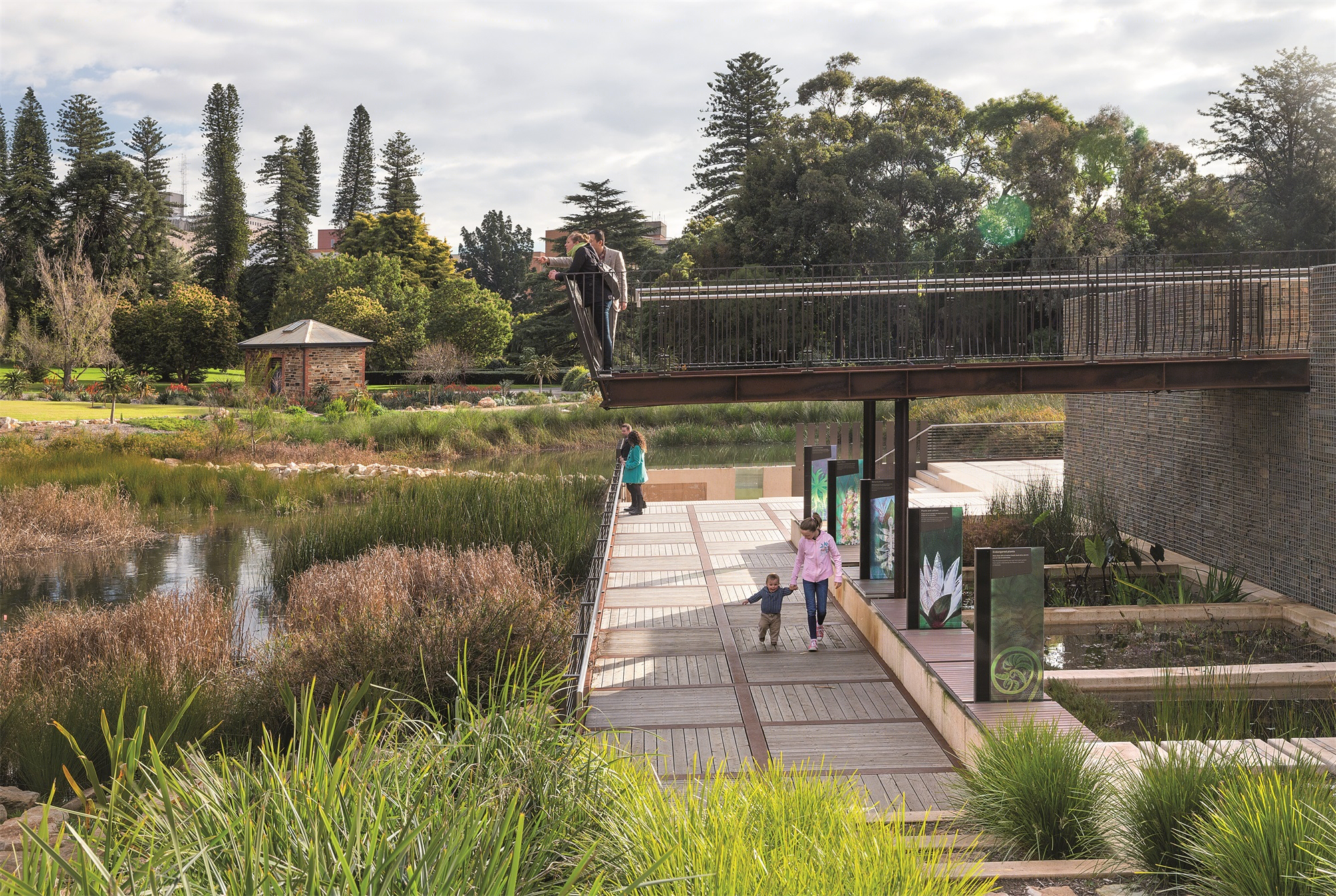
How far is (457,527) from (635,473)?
4.29 meters

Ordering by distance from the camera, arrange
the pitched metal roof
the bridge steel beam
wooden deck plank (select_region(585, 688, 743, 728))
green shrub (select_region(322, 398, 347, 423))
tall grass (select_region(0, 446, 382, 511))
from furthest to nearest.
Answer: the pitched metal roof
green shrub (select_region(322, 398, 347, 423))
tall grass (select_region(0, 446, 382, 511))
the bridge steel beam
wooden deck plank (select_region(585, 688, 743, 728))

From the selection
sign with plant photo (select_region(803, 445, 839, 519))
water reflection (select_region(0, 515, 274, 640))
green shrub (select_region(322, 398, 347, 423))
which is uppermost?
green shrub (select_region(322, 398, 347, 423))

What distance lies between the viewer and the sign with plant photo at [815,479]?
13977 mm

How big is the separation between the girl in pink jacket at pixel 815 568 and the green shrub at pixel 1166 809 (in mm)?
4844

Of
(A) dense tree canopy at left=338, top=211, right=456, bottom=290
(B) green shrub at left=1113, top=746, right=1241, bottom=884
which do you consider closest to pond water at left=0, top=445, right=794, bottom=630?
(B) green shrub at left=1113, top=746, right=1241, bottom=884

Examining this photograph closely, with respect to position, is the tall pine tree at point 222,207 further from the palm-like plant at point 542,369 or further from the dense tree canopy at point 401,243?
the palm-like plant at point 542,369

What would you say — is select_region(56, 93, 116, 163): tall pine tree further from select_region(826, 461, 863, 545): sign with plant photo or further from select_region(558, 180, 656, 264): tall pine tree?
select_region(826, 461, 863, 545): sign with plant photo

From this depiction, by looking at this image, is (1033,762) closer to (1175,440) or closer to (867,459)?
(867,459)

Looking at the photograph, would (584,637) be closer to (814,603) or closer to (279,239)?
(814,603)

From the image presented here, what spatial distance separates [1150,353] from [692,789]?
33.4ft

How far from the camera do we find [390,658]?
8891 millimetres

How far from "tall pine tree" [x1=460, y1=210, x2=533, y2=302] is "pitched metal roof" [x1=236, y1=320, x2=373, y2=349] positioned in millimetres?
38785

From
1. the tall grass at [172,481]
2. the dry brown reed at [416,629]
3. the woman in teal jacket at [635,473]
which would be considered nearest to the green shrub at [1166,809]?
the dry brown reed at [416,629]

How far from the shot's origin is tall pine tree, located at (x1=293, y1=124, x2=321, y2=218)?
72125mm
